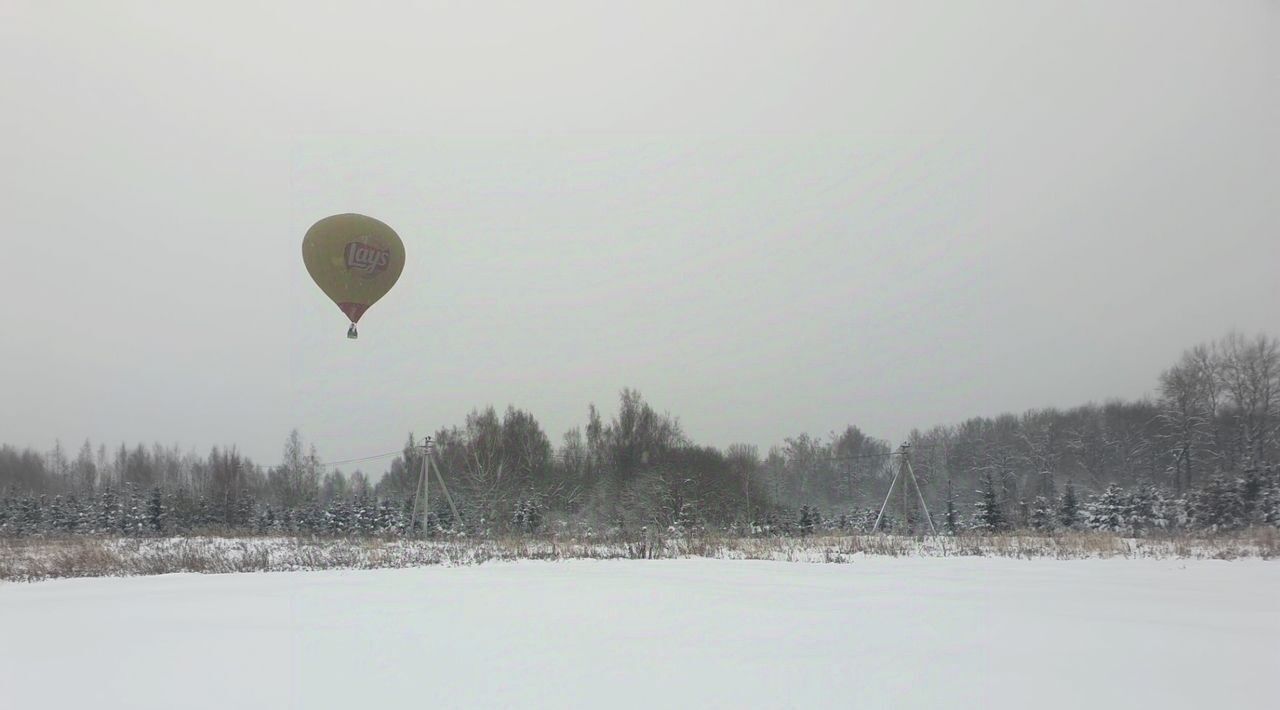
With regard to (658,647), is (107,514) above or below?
below

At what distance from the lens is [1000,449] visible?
50.9 m

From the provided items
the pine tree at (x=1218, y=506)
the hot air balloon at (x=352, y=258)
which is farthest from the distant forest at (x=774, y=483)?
the hot air balloon at (x=352, y=258)

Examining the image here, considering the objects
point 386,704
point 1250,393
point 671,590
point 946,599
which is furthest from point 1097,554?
point 1250,393

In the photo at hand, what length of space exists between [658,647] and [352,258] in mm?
10553

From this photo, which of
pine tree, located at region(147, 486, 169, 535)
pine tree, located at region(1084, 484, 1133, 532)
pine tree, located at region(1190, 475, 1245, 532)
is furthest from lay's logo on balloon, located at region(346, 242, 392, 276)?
pine tree, located at region(147, 486, 169, 535)

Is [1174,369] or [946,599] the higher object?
[1174,369]

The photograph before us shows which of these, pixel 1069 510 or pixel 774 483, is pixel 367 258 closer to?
pixel 1069 510

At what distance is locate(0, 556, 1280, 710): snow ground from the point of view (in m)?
2.71

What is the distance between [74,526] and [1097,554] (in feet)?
151

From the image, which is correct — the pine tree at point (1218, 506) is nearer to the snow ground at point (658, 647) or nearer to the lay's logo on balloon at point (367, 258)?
the snow ground at point (658, 647)

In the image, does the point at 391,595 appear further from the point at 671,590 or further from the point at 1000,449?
the point at 1000,449

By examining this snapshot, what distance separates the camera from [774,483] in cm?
5794

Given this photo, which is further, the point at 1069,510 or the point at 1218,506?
the point at 1069,510

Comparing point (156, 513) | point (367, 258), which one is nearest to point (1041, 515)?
point (367, 258)
